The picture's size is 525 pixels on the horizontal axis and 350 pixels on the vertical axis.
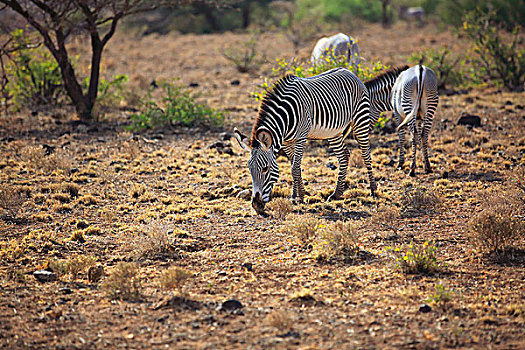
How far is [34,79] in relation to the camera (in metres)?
17.4

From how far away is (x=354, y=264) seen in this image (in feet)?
22.7

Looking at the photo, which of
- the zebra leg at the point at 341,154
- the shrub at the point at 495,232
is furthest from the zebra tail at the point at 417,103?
the shrub at the point at 495,232

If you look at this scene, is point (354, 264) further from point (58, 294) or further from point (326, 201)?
point (58, 294)

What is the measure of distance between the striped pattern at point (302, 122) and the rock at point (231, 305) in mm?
2703

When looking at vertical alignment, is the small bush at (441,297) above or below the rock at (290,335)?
above

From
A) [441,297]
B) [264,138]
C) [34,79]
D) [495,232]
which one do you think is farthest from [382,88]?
[34,79]

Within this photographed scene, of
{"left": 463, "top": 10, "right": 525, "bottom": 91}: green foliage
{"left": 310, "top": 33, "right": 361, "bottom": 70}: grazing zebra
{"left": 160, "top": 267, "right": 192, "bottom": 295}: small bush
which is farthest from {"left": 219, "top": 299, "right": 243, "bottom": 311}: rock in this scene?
{"left": 463, "top": 10, "right": 525, "bottom": 91}: green foliage

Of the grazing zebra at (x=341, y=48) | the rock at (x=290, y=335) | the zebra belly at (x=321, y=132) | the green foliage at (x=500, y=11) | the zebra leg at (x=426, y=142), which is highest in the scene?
the green foliage at (x=500, y=11)

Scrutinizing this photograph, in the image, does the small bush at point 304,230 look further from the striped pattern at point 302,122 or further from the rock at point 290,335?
the rock at point 290,335

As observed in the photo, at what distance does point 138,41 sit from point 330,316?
120 ft

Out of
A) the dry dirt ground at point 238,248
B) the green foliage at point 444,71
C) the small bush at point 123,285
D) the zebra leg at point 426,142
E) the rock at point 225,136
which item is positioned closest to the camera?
the dry dirt ground at point 238,248

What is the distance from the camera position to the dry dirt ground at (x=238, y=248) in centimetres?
532

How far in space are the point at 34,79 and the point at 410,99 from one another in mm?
11942

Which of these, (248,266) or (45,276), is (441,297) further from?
(45,276)
